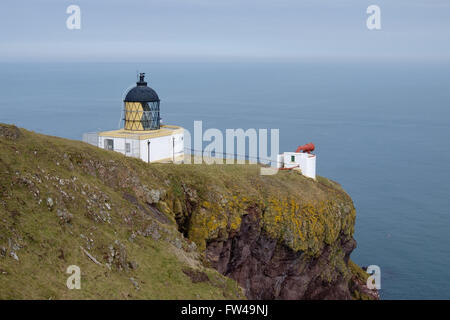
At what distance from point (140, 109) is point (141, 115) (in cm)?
59

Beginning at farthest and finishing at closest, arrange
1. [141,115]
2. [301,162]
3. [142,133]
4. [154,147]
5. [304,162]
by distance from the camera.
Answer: [141,115], [301,162], [304,162], [142,133], [154,147]

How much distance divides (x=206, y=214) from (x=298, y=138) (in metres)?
126

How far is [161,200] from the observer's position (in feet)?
114

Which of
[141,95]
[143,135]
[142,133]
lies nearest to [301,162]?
[143,135]

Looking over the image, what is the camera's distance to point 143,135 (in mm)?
48875

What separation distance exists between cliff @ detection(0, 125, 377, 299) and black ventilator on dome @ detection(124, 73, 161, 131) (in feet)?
37.2

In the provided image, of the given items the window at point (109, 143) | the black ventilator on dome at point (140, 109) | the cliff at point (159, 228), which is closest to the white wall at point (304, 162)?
the cliff at point (159, 228)

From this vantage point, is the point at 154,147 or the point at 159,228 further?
the point at 154,147

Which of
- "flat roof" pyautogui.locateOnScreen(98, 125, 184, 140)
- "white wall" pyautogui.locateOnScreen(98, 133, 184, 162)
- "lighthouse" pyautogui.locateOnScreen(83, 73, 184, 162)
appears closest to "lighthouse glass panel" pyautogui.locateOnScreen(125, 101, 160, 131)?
"lighthouse" pyautogui.locateOnScreen(83, 73, 184, 162)

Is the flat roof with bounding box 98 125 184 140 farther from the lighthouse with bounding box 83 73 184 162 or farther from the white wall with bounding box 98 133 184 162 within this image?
the white wall with bounding box 98 133 184 162

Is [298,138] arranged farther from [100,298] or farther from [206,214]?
[100,298]

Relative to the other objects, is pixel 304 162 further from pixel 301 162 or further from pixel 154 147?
pixel 154 147

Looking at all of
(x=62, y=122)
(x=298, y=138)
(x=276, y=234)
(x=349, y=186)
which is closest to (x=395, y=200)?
(x=349, y=186)
